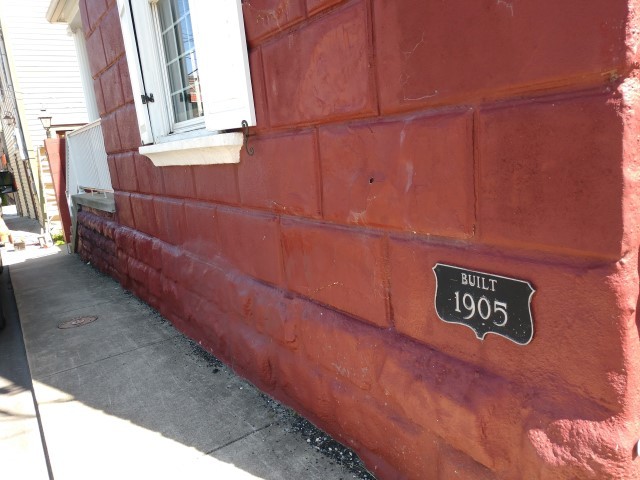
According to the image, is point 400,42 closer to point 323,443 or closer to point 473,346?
point 473,346

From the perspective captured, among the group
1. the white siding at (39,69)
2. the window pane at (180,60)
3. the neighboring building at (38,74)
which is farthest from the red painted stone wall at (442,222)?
the white siding at (39,69)

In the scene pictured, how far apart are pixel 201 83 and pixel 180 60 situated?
120 centimetres

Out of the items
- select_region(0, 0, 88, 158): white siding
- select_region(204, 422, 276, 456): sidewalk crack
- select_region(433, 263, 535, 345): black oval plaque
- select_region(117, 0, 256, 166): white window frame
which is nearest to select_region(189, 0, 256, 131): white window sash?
select_region(117, 0, 256, 166): white window frame

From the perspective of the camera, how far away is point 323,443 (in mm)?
2779

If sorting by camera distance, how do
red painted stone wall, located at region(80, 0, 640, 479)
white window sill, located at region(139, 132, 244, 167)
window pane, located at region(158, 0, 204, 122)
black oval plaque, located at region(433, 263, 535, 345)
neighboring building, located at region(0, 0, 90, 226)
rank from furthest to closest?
1. neighboring building, located at region(0, 0, 90, 226)
2. window pane, located at region(158, 0, 204, 122)
3. white window sill, located at region(139, 132, 244, 167)
4. black oval plaque, located at region(433, 263, 535, 345)
5. red painted stone wall, located at region(80, 0, 640, 479)

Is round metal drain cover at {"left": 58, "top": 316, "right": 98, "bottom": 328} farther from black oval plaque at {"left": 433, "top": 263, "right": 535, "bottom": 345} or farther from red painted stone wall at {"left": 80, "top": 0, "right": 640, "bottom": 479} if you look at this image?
black oval plaque at {"left": 433, "top": 263, "right": 535, "bottom": 345}

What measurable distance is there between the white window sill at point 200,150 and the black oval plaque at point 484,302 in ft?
5.76

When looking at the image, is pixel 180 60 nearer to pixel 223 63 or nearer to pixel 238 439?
pixel 223 63

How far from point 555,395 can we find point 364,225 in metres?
1.08

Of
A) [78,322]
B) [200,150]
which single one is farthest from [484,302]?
[78,322]

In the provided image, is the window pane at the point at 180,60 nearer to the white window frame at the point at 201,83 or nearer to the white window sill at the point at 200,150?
the white window frame at the point at 201,83

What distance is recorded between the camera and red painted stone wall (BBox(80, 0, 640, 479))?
1.40 meters

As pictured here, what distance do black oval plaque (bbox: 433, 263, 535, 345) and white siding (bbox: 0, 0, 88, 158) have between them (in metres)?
15.5

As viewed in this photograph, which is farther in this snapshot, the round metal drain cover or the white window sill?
the round metal drain cover
